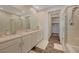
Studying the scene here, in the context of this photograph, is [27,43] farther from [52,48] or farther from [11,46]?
[52,48]

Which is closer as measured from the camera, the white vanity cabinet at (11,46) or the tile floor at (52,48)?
the white vanity cabinet at (11,46)

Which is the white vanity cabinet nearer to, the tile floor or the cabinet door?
the cabinet door

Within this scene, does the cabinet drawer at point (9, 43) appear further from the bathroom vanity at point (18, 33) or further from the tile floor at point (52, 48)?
the tile floor at point (52, 48)

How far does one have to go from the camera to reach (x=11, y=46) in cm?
112

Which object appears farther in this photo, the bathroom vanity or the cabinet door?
the cabinet door

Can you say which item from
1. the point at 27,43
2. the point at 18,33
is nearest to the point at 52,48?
the point at 27,43

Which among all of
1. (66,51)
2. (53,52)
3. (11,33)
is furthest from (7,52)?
(66,51)

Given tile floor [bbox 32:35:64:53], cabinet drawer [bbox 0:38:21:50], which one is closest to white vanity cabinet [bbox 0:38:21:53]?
cabinet drawer [bbox 0:38:21:50]

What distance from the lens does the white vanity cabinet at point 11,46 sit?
3.49ft

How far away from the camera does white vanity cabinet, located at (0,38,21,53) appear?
106 cm

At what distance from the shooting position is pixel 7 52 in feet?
3.65

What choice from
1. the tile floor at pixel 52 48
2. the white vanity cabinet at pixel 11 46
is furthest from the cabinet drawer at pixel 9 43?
the tile floor at pixel 52 48
